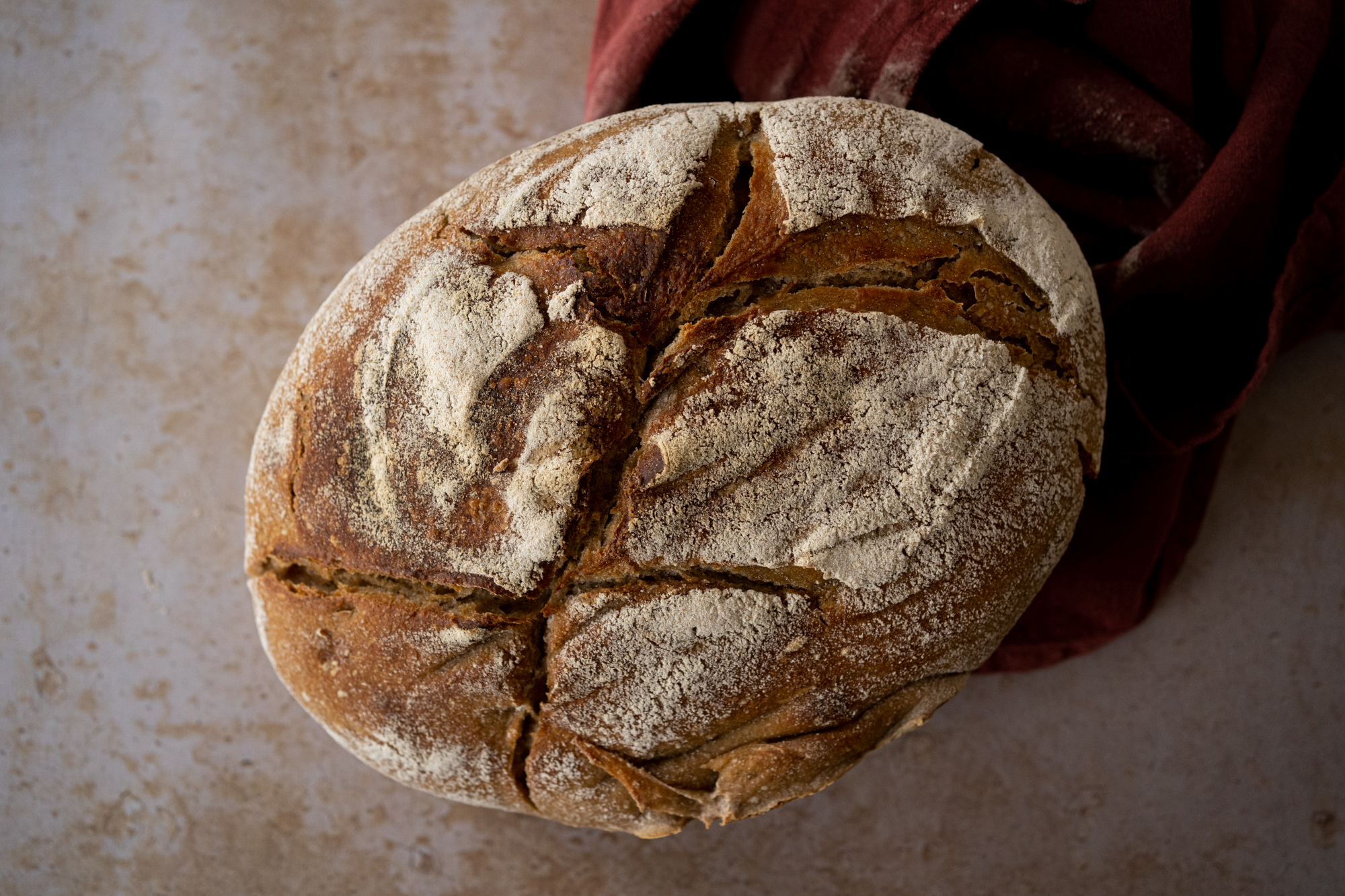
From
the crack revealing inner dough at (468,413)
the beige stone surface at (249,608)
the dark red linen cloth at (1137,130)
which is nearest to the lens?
the crack revealing inner dough at (468,413)

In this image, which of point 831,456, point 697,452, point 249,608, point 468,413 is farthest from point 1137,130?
point 249,608

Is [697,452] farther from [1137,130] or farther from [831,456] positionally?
[1137,130]

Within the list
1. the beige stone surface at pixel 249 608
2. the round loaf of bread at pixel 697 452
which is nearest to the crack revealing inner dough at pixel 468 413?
the round loaf of bread at pixel 697 452

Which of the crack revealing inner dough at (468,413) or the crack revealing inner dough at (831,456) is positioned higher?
the crack revealing inner dough at (468,413)

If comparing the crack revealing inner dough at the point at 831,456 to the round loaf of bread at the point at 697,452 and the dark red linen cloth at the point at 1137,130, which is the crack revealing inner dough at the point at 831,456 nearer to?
the round loaf of bread at the point at 697,452

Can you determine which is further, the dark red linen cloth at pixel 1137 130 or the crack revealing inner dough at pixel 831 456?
the dark red linen cloth at pixel 1137 130

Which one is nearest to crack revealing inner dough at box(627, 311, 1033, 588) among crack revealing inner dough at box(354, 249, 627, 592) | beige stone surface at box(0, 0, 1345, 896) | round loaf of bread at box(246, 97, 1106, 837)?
round loaf of bread at box(246, 97, 1106, 837)

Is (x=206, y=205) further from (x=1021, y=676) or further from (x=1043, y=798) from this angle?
(x=1043, y=798)
